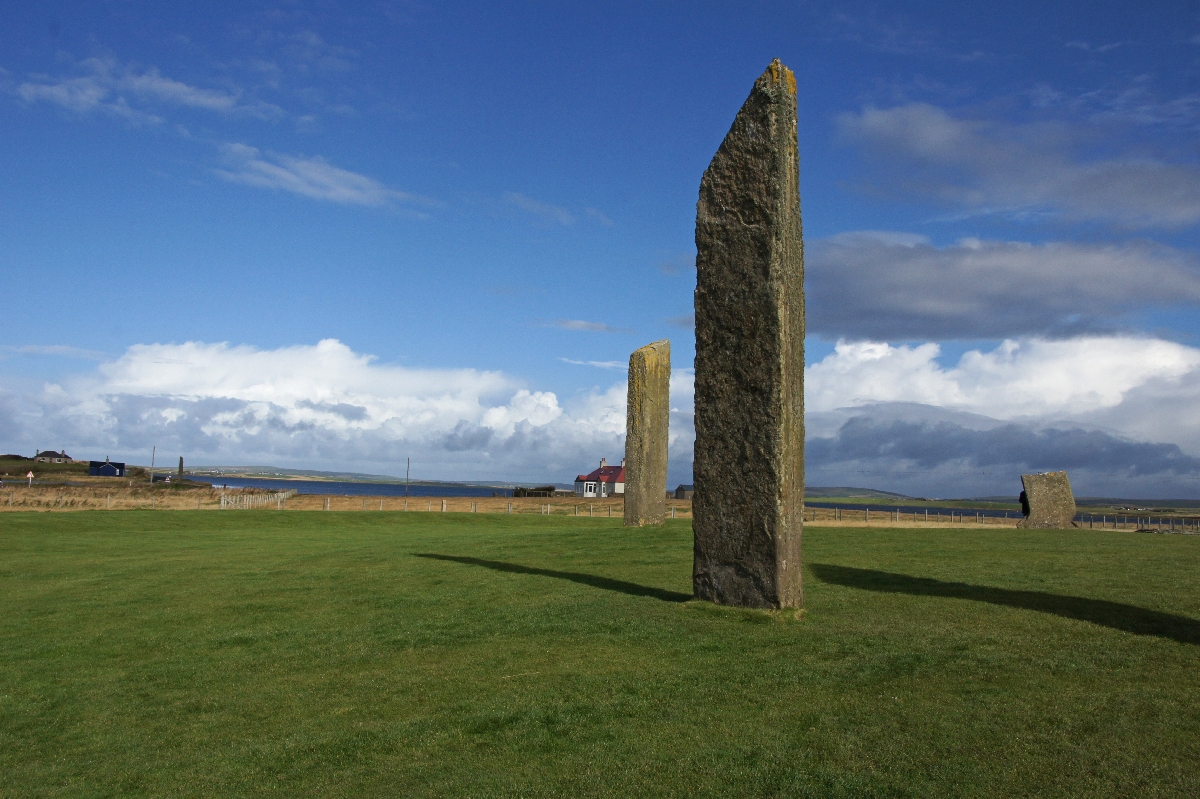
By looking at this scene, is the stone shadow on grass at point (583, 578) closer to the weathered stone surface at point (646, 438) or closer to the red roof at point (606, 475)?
the weathered stone surface at point (646, 438)

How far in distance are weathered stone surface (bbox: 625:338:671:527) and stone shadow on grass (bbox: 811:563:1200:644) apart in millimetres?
9650

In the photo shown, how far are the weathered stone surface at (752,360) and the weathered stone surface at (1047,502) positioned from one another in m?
17.2

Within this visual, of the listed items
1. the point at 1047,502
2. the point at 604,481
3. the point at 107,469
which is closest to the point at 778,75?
the point at 1047,502

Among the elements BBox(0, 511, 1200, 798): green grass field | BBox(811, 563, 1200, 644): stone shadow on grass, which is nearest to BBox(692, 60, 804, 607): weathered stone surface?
BBox(0, 511, 1200, 798): green grass field

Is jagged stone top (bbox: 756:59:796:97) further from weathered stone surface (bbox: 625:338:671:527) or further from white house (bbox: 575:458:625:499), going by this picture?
white house (bbox: 575:458:625:499)

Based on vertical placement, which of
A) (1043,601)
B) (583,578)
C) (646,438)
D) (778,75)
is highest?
(778,75)

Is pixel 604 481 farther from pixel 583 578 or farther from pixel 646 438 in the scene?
pixel 583 578

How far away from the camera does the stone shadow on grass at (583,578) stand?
10484 mm

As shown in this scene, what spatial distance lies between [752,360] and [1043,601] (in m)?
3.92

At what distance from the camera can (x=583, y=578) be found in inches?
481

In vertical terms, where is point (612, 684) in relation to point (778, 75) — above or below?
below

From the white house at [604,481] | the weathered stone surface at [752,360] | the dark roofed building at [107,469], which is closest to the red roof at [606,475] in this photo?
the white house at [604,481]

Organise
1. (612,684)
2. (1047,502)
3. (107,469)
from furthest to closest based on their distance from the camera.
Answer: (107,469)
(1047,502)
(612,684)

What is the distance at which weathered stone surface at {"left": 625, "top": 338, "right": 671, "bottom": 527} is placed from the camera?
2145cm
